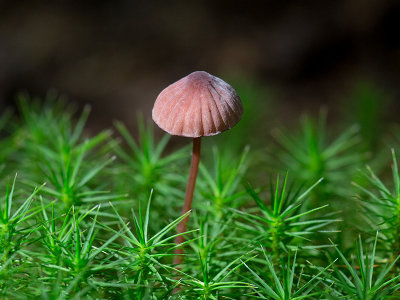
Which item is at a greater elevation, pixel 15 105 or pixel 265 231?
pixel 15 105

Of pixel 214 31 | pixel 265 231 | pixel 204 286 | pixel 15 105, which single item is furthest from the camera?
pixel 214 31

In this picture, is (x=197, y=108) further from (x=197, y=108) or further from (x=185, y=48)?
(x=185, y=48)

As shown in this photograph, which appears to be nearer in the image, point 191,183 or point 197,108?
point 197,108

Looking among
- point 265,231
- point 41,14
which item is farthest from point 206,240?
point 41,14

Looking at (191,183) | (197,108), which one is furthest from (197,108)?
(191,183)

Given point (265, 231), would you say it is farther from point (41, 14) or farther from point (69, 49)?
point (41, 14)

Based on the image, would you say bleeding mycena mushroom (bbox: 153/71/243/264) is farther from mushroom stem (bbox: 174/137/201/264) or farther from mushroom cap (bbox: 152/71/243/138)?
mushroom stem (bbox: 174/137/201/264)

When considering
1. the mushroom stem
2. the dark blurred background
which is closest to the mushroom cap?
the mushroom stem
